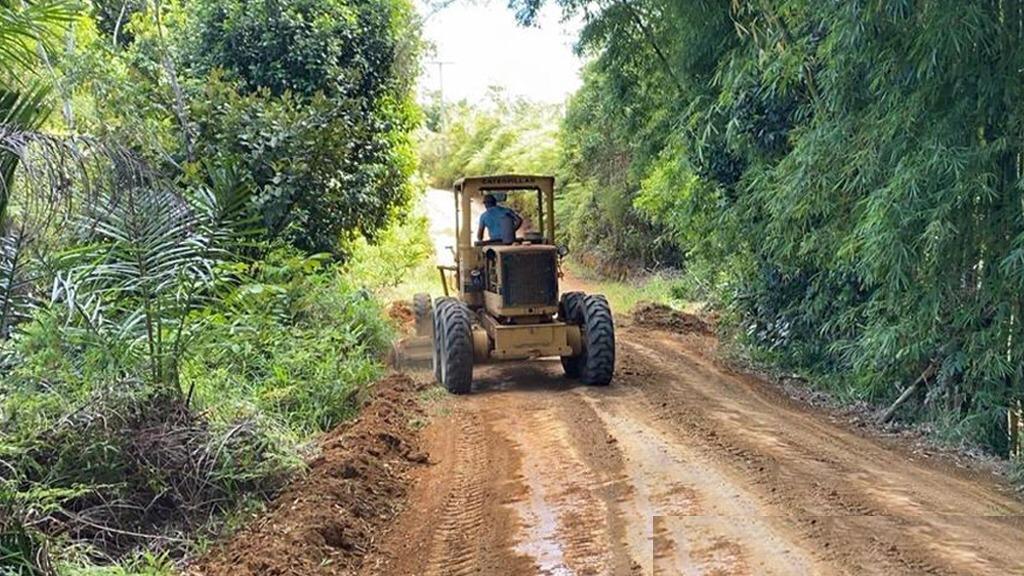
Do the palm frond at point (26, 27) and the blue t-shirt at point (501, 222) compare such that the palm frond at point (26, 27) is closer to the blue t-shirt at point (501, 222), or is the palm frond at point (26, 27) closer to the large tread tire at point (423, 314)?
the blue t-shirt at point (501, 222)

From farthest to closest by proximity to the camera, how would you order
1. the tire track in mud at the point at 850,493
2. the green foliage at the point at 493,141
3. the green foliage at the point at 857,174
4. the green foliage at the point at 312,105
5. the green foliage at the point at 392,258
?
the green foliage at the point at 493,141
the green foliage at the point at 392,258
the green foliage at the point at 312,105
the green foliage at the point at 857,174
the tire track in mud at the point at 850,493

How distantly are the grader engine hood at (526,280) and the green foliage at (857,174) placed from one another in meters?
2.12

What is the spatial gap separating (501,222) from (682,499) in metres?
4.64

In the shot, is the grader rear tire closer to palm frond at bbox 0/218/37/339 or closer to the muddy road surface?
the muddy road surface

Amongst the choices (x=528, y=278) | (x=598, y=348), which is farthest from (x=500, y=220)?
(x=598, y=348)

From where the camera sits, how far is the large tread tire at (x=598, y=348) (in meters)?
8.14

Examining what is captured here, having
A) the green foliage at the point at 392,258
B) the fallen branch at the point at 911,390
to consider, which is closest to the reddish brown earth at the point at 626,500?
the fallen branch at the point at 911,390

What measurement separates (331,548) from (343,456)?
1.19 meters

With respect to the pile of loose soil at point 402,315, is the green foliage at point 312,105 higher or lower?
higher

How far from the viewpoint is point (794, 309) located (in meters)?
9.54

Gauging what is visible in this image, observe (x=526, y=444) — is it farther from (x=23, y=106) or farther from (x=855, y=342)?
(x=23, y=106)

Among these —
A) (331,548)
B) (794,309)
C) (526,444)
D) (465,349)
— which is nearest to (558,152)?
(794,309)

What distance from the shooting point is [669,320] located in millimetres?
12945

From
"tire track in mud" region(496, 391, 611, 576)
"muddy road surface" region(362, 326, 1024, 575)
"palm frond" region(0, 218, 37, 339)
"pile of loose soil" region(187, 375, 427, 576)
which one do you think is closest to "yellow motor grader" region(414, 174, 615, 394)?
"muddy road surface" region(362, 326, 1024, 575)
